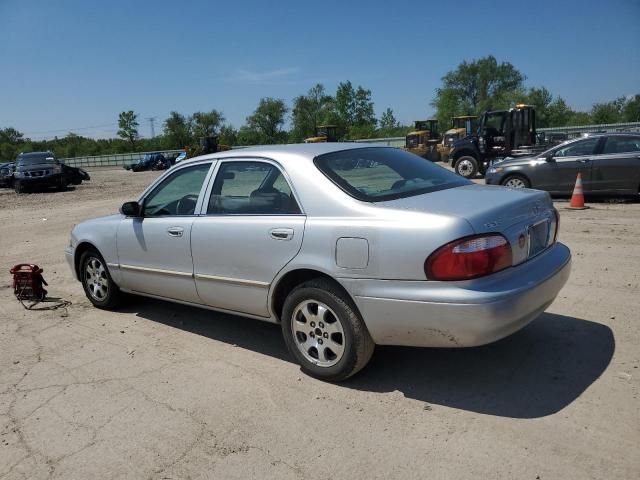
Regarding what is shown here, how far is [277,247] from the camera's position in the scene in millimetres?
3746

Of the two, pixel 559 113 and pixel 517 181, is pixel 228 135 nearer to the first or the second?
pixel 559 113

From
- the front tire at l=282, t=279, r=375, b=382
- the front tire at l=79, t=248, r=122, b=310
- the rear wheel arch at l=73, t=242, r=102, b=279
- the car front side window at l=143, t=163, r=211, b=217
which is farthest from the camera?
the rear wheel arch at l=73, t=242, r=102, b=279

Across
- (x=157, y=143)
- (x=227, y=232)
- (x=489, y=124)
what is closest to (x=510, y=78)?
(x=157, y=143)

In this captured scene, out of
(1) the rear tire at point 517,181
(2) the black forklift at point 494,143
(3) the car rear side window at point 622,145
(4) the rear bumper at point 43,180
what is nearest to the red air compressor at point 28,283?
(1) the rear tire at point 517,181

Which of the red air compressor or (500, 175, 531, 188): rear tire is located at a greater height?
(500, 175, 531, 188): rear tire

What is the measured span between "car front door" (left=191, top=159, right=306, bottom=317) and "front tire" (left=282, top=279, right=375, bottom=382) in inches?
10.8

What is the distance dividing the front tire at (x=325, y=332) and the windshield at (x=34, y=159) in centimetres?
2499

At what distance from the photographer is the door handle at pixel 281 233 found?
3678 millimetres

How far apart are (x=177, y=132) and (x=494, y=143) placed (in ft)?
283

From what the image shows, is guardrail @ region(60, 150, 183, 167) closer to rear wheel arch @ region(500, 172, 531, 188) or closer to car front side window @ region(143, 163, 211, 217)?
rear wheel arch @ region(500, 172, 531, 188)

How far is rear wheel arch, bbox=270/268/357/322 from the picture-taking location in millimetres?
3498

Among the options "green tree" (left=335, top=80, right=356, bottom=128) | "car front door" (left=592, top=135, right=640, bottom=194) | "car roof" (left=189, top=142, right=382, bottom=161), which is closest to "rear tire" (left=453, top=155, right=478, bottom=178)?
"car front door" (left=592, top=135, right=640, bottom=194)

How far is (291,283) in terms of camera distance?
3807mm

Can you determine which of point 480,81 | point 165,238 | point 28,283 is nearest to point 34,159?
point 28,283
